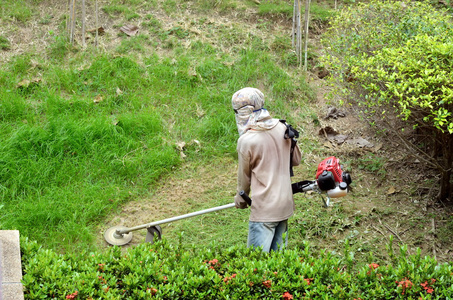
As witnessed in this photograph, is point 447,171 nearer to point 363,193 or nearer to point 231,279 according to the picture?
point 363,193

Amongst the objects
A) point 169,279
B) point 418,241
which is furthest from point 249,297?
point 418,241

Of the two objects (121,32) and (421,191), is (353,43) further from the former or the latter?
(121,32)

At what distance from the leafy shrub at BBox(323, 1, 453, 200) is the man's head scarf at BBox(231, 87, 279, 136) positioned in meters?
1.38

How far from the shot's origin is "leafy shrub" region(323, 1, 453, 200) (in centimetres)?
464

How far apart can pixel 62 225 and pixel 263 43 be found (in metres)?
4.60

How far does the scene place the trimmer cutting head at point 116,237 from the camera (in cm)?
532

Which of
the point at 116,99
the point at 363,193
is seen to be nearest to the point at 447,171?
the point at 363,193

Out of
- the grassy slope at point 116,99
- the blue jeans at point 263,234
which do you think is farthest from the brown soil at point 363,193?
the blue jeans at point 263,234

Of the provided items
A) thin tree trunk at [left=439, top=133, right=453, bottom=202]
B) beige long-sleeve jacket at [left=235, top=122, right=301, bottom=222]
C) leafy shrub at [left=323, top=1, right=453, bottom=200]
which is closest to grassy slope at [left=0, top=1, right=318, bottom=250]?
leafy shrub at [left=323, top=1, right=453, bottom=200]

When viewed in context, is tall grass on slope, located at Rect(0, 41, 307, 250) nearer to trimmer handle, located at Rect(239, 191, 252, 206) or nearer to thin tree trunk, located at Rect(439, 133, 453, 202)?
trimmer handle, located at Rect(239, 191, 252, 206)

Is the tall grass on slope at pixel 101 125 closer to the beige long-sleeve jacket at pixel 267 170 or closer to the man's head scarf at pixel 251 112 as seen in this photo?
the beige long-sleeve jacket at pixel 267 170

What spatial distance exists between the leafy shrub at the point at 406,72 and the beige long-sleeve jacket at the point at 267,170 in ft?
4.40

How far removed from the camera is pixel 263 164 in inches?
161

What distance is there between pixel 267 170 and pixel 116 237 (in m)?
2.16
